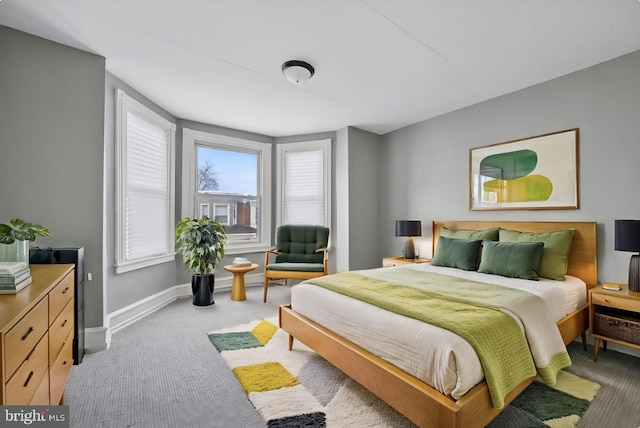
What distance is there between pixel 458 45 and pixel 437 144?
1.82m

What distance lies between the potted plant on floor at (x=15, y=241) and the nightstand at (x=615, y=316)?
400 centimetres

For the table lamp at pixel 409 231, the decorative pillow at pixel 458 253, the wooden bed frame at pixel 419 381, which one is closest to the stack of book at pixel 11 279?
the wooden bed frame at pixel 419 381

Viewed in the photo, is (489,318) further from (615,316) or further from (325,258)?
(325,258)

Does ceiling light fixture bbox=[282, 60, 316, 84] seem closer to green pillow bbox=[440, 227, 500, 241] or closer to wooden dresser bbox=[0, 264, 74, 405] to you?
wooden dresser bbox=[0, 264, 74, 405]

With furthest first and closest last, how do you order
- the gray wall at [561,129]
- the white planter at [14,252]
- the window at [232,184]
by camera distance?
the window at [232,184] → the gray wall at [561,129] → the white planter at [14,252]

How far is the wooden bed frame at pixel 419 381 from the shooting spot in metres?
1.40

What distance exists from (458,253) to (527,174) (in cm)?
115

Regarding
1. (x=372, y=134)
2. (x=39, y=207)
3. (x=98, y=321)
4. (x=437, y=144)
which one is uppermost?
(x=372, y=134)

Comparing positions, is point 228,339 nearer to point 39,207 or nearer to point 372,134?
point 39,207

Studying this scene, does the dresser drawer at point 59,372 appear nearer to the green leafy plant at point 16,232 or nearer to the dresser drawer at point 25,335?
the dresser drawer at point 25,335

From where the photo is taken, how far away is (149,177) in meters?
3.77

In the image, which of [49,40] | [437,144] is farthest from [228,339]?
[437,144]

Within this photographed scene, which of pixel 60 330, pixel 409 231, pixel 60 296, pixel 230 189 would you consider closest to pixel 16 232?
pixel 60 296

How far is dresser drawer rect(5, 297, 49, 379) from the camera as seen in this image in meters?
1.02
